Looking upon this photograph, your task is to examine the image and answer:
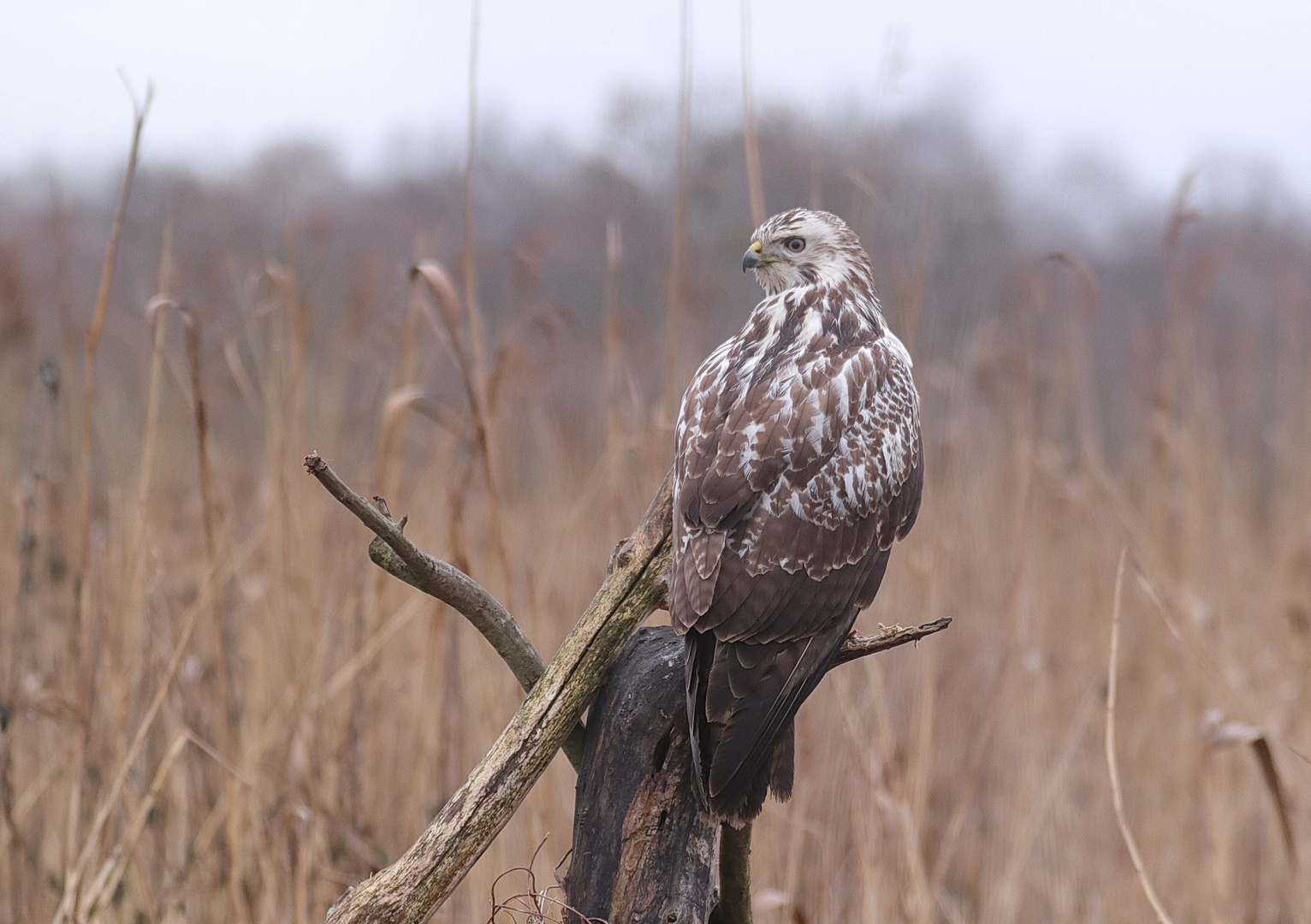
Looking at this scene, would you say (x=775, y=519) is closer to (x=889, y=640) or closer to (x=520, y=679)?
(x=889, y=640)

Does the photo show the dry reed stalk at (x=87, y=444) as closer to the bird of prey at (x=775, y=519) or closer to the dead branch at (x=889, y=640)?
the bird of prey at (x=775, y=519)

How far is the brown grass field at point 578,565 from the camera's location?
2.23 metres

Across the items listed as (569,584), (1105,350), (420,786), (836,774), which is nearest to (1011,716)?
(836,774)

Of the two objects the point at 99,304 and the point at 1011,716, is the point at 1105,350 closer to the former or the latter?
the point at 1011,716

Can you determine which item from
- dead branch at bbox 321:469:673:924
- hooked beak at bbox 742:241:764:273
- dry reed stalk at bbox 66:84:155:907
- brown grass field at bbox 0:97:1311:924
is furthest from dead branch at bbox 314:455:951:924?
dry reed stalk at bbox 66:84:155:907

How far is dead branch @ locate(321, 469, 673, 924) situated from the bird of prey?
0.07m

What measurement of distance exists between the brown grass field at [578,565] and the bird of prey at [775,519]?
0.33 m

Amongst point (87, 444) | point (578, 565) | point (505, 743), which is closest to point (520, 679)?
point (505, 743)

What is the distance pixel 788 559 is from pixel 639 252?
3408 mm

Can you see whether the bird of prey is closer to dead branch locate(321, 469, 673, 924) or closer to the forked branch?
dead branch locate(321, 469, 673, 924)

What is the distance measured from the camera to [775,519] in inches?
58.3

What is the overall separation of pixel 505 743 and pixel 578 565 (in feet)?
7.63

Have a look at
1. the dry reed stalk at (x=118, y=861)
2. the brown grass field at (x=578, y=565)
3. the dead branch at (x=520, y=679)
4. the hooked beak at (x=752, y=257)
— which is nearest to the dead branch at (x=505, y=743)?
the dead branch at (x=520, y=679)

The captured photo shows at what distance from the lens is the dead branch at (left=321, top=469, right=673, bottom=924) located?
3.72 ft
